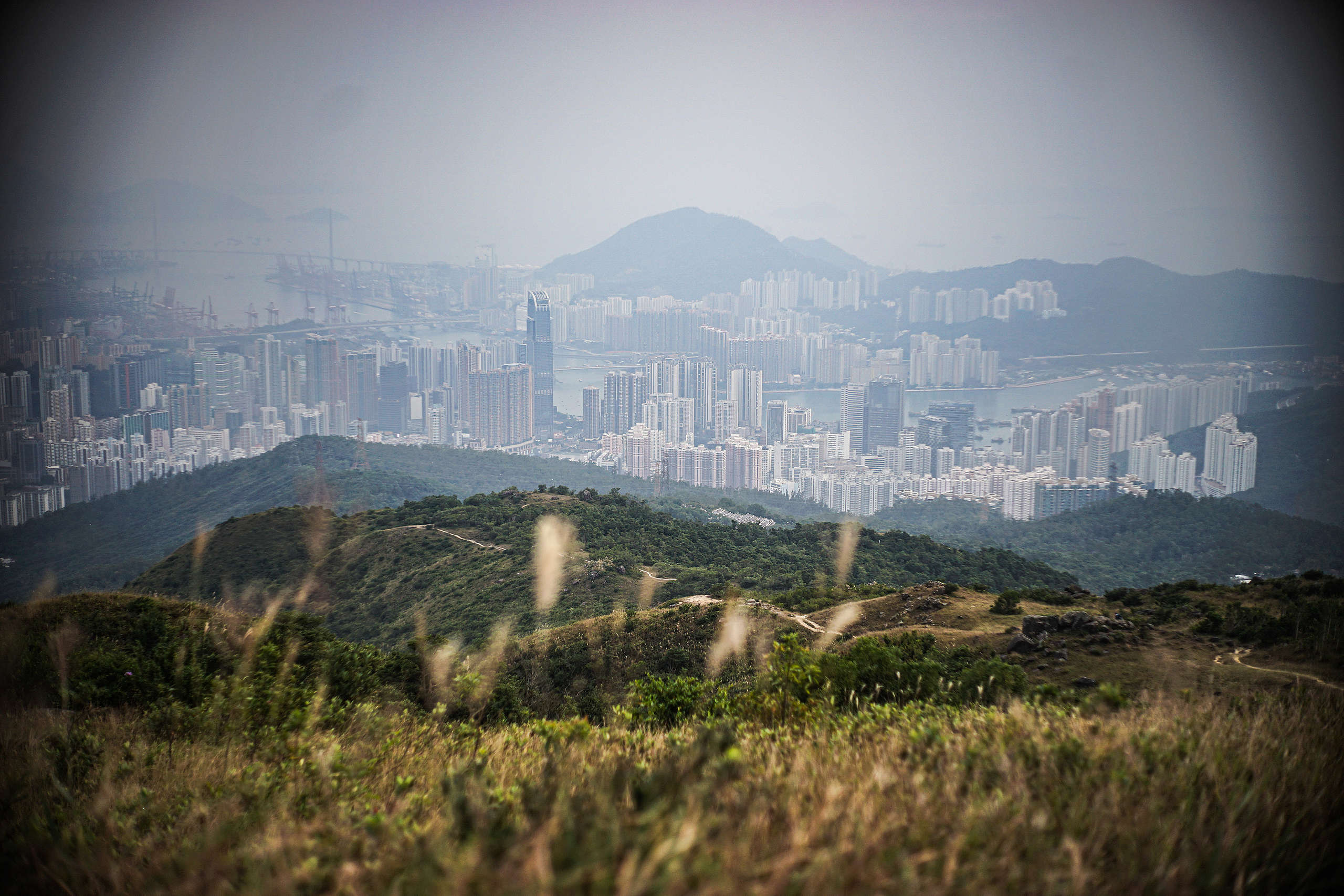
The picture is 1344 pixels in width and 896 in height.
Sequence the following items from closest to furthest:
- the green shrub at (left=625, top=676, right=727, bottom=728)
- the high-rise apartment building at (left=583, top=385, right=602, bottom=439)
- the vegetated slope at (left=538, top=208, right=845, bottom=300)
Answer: the green shrub at (left=625, top=676, right=727, bottom=728), the high-rise apartment building at (left=583, top=385, right=602, bottom=439), the vegetated slope at (left=538, top=208, right=845, bottom=300)

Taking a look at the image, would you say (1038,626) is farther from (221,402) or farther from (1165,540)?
(221,402)

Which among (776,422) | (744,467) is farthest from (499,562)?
(776,422)

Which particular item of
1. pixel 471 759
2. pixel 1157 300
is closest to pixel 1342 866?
pixel 471 759

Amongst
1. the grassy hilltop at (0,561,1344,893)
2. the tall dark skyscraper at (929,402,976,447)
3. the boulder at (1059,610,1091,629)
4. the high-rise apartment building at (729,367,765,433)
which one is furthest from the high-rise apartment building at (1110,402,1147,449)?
the grassy hilltop at (0,561,1344,893)

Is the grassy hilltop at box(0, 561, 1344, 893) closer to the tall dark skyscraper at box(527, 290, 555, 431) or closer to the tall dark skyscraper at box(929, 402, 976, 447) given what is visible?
the tall dark skyscraper at box(929, 402, 976, 447)

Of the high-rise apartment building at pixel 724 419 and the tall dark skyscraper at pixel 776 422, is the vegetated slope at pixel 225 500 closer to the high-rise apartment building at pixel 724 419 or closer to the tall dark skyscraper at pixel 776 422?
the tall dark skyscraper at pixel 776 422

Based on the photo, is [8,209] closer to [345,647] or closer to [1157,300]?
[345,647]
